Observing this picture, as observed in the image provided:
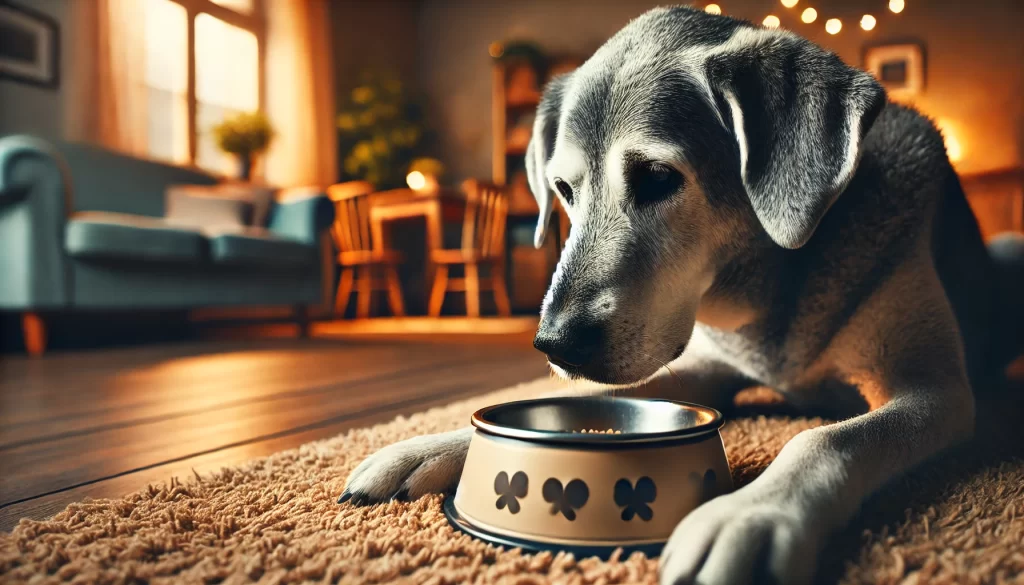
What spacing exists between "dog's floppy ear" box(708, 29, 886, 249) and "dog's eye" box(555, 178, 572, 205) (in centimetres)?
26

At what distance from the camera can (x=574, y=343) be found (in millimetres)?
832

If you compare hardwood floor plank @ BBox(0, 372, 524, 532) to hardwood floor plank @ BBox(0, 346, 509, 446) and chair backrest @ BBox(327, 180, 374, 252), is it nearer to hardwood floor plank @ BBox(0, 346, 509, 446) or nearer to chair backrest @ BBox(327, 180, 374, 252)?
hardwood floor plank @ BBox(0, 346, 509, 446)

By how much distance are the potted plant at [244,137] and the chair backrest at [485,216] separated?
1.63 metres

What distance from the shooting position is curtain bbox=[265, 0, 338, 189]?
6078mm

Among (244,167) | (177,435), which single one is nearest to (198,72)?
(244,167)

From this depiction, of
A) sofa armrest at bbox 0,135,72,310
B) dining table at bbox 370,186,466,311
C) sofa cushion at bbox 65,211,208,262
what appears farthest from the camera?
dining table at bbox 370,186,466,311

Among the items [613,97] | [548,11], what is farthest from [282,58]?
[613,97]

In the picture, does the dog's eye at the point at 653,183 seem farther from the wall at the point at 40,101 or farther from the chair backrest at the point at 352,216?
the chair backrest at the point at 352,216

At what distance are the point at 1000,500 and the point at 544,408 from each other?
1.72ft

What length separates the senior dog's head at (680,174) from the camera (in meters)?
0.88

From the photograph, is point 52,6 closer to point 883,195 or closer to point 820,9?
point 883,195

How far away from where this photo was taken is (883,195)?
1086mm

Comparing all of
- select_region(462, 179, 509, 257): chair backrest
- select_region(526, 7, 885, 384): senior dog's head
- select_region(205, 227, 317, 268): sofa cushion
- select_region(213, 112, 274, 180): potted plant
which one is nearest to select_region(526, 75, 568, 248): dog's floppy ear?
select_region(526, 7, 885, 384): senior dog's head

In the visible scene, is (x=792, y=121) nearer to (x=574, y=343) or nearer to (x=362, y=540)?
(x=574, y=343)
